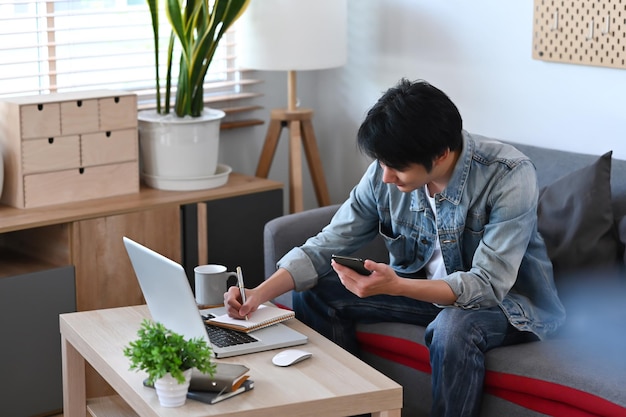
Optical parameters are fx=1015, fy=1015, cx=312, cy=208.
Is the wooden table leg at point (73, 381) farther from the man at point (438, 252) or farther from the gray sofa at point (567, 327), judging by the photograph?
the gray sofa at point (567, 327)

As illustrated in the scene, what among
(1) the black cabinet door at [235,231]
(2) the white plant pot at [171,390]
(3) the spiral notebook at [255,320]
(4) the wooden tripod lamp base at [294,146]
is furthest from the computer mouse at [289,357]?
(4) the wooden tripod lamp base at [294,146]

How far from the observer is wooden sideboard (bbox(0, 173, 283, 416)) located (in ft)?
9.84

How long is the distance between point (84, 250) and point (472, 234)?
1.23 meters

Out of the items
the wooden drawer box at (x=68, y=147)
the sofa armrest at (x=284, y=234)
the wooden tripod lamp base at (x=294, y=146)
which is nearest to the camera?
the sofa armrest at (x=284, y=234)

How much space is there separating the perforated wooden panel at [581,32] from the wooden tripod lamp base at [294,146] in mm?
896

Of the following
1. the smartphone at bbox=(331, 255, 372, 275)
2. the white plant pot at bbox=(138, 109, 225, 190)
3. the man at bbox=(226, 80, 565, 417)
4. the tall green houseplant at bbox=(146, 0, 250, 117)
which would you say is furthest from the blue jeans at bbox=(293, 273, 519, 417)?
the tall green houseplant at bbox=(146, 0, 250, 117)

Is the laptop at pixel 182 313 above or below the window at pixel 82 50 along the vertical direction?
below

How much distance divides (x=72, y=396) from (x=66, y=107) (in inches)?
40.1

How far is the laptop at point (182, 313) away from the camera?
2.07m

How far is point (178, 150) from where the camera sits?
3373mm

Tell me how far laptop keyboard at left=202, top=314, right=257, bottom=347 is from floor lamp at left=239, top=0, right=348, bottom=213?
4.71 ft

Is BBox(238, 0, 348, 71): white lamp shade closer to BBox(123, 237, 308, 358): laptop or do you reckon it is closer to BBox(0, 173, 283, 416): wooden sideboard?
BBox(0, 173, 283, 416): wooden sideboard

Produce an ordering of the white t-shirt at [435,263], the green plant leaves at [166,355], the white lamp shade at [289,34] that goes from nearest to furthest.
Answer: the green plant leaves at [166,355], the white t-shirt at [435,263], the white lamp shade at [289,34]

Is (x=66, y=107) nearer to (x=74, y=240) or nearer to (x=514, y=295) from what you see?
(x=74, y=240)
